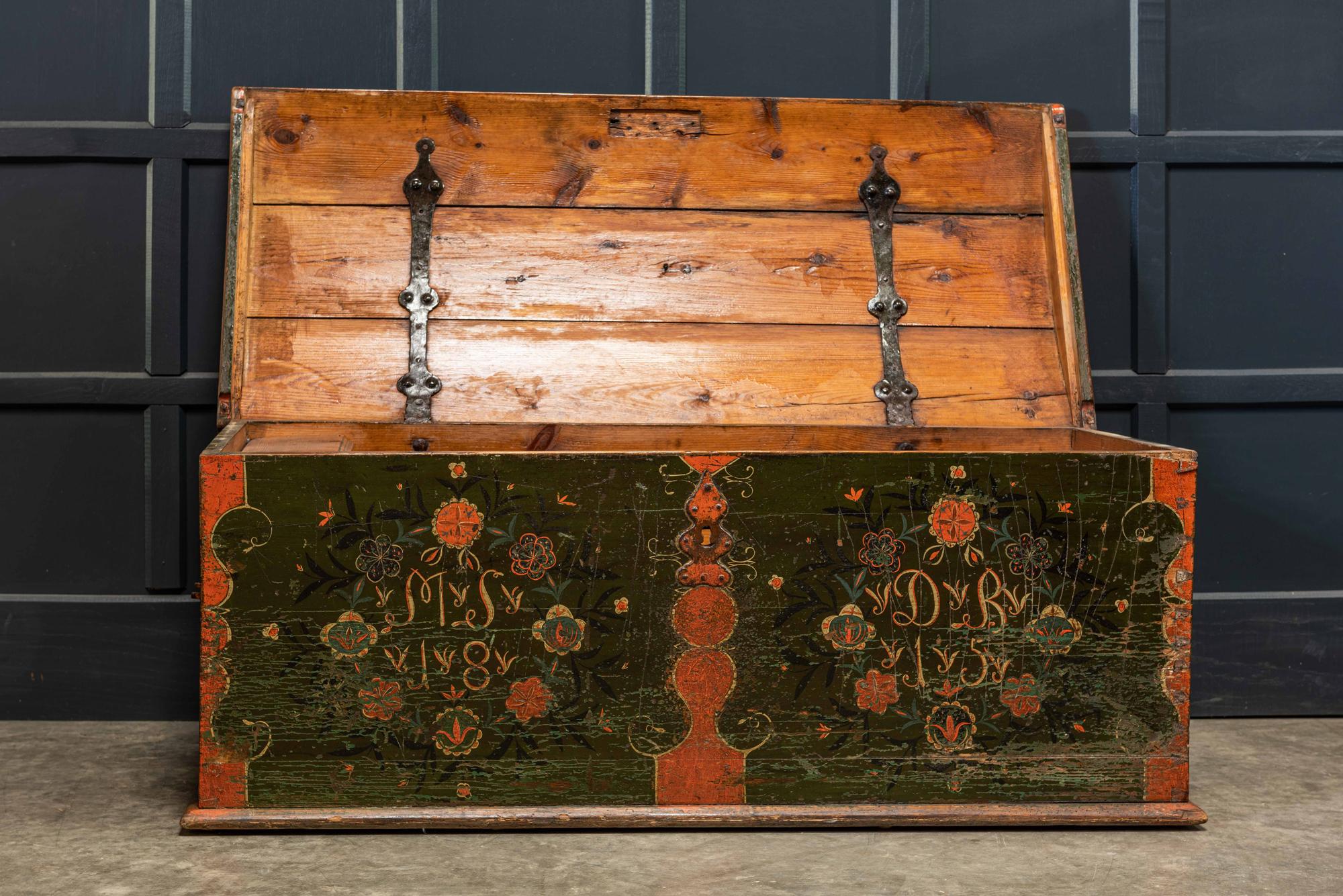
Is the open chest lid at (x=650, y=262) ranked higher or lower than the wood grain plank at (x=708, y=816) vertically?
higher

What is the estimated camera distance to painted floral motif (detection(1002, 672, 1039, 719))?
1737 mm

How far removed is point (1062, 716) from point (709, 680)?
535 millimetres

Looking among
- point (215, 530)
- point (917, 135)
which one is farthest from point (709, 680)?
point (917, 135)

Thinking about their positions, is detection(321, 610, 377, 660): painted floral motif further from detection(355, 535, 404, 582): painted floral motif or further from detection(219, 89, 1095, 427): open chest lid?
detection(219, 89, 1095, 427): open chest lid

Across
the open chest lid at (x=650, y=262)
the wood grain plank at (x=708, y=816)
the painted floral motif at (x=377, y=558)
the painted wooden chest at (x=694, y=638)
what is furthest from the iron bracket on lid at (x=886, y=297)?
the painted floral motif at (x=377, y=558)

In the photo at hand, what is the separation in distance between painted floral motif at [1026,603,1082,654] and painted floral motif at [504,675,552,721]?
732 millimetres

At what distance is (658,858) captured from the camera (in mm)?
1663

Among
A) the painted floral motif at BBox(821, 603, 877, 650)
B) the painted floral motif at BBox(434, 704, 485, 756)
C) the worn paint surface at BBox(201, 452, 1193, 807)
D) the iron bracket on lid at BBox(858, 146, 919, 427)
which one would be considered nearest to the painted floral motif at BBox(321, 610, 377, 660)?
the worn paint surface at BBox(201, 452, 1193, 807)

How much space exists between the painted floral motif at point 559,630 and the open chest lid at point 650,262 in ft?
1.80

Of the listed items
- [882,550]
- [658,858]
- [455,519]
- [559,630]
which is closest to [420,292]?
[455,519]

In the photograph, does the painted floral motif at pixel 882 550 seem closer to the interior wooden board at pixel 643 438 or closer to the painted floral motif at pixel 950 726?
the painted floral motif at pixel 950 726

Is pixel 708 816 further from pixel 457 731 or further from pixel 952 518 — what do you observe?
pixel 952 518

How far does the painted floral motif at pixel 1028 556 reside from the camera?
1.72m

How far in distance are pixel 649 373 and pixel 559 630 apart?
0.67m
